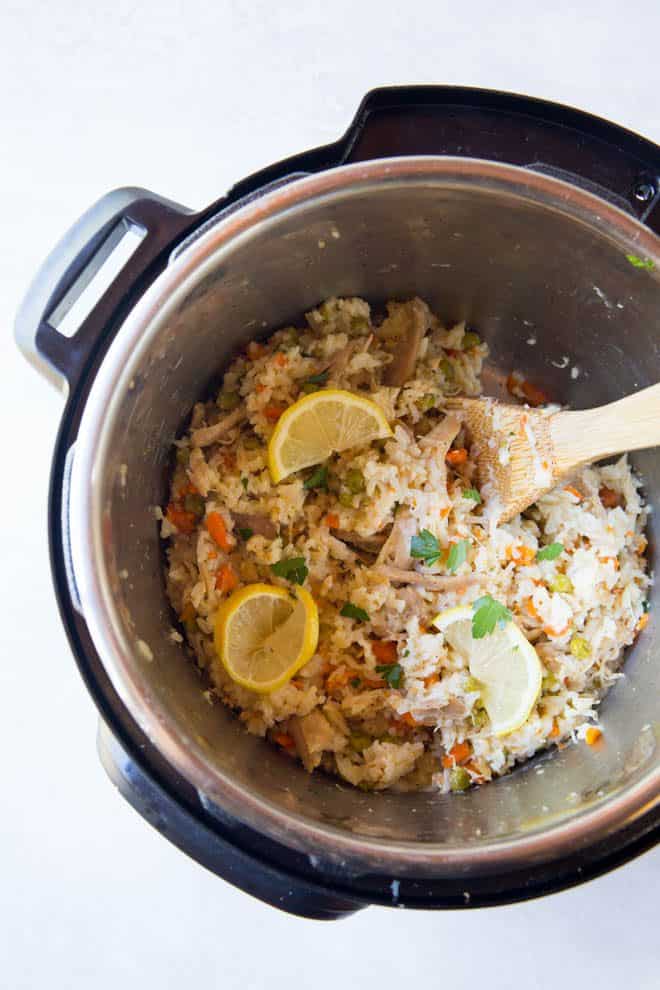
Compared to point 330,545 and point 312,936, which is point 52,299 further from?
point 312,936

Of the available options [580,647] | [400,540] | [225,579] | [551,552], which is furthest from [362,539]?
[580,647]

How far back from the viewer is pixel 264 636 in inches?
68.6

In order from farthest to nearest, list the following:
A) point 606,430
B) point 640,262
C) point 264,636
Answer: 1. point 264,636
2. point 606,430
3. point 640,262

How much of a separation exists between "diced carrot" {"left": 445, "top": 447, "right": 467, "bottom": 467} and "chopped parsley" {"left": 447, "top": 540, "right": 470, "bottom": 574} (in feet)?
0.65

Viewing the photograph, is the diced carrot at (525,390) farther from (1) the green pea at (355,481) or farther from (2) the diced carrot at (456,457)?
(1) the green pea at (355,481)

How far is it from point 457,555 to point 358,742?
1.48ft

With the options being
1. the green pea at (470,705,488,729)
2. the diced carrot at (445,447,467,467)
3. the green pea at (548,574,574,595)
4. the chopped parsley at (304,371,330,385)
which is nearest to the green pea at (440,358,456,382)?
the diced carrot at (445,447,467,467)

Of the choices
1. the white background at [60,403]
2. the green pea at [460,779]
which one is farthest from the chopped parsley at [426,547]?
the white background at [60,403]

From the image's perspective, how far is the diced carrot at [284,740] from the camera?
179 centimetres

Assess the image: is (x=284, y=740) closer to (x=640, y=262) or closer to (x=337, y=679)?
(x=337, y=679)

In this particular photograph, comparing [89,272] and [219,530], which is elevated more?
[89,272]

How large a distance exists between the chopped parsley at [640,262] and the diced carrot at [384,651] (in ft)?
2.95

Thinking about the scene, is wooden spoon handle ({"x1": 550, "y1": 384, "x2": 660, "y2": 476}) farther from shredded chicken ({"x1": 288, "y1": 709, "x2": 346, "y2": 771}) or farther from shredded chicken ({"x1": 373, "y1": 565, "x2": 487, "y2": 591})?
shredded chicken ({"x1": 288, "y1": 709, "x2": 346, "y2": 771})

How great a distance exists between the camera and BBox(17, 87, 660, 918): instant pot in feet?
4.63
